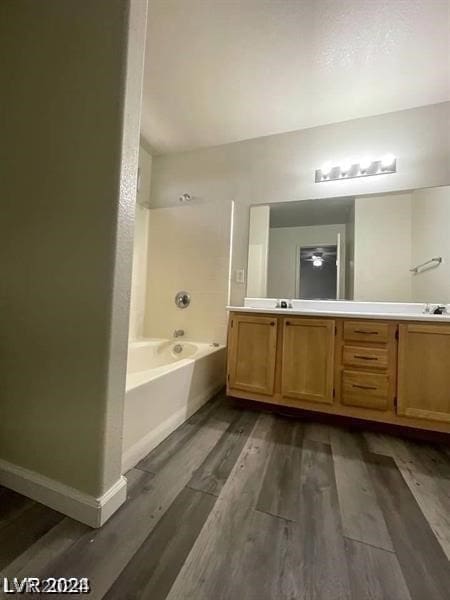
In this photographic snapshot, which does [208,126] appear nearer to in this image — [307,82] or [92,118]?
[307,82]

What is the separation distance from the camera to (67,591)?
711 millimetres

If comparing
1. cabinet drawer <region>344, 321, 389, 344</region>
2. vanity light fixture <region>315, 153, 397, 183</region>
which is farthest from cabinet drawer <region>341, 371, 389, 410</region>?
vanity light fixture <region>315, 153, 397, 183</region>

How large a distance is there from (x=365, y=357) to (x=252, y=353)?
2.61 ft

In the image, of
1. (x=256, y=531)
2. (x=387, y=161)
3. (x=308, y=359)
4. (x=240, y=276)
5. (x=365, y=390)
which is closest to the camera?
(x=256, y=531)

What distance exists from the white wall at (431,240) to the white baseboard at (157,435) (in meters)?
1.95

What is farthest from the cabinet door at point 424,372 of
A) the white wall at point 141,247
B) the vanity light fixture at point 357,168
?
the white wall at point 141,247

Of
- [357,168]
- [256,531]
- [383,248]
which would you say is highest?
[357,168]

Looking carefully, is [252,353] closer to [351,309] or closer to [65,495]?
[351,309]

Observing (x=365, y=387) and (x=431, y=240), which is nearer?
(x=365, y=387)

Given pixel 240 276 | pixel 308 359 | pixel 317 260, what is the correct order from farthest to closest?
pixel 240 276 → pixel 317 260 → pixel 308 359

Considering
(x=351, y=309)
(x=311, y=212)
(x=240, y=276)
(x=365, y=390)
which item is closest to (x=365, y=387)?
(x=365, y=390)

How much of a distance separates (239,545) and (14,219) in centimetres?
159

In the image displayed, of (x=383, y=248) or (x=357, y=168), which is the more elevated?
(x=357, y=168)

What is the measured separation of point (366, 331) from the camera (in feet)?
5.74
